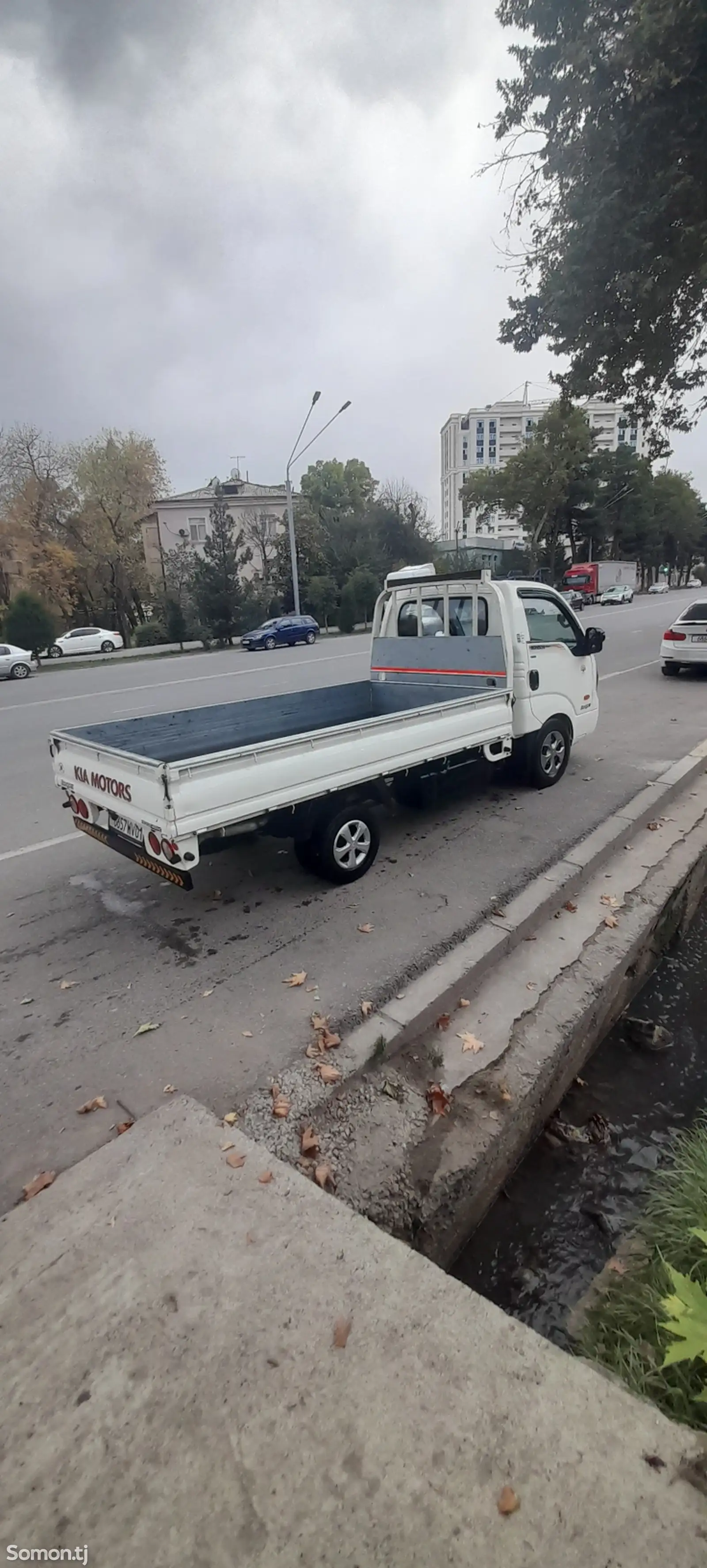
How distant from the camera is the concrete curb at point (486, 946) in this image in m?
3.40

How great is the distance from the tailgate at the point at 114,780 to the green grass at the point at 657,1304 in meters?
2.81

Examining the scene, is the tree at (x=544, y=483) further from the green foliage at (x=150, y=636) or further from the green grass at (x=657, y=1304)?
the green grass at (x=657, y=1304)

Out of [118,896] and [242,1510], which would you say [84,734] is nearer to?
[118,896]

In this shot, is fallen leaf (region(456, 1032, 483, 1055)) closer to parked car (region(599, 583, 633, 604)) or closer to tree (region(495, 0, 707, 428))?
tree (region(495, 0, 707, 428))

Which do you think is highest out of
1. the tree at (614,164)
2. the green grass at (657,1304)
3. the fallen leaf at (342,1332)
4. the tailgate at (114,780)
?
the tree at (614,164)

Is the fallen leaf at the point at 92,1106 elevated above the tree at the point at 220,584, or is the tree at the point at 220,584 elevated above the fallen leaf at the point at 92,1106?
the tree at the point at 220,584

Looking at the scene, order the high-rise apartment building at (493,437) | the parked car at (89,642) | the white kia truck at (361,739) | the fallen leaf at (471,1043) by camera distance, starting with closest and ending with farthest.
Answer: the fallen leaf at (471,1043) < the white kia truck at (361,739) < the parked car at (89,642) < the high-rise apartment building at (493,437)

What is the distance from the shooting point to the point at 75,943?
14.6ft

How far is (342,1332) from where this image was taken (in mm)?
1938

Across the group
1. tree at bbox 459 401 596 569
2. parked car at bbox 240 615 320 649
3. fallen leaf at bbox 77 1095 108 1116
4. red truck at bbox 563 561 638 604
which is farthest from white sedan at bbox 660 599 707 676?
red truck at bbox 563 561 638 604

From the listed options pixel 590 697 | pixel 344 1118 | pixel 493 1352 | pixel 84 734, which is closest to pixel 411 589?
pixel 590 697

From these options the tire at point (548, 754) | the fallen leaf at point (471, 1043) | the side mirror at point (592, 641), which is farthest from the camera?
the side mirror at point (592, 641)

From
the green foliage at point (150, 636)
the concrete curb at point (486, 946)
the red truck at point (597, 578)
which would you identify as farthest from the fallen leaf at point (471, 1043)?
the red truck at point (597, 578)

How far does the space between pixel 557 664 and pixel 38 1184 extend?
598 centimetres
